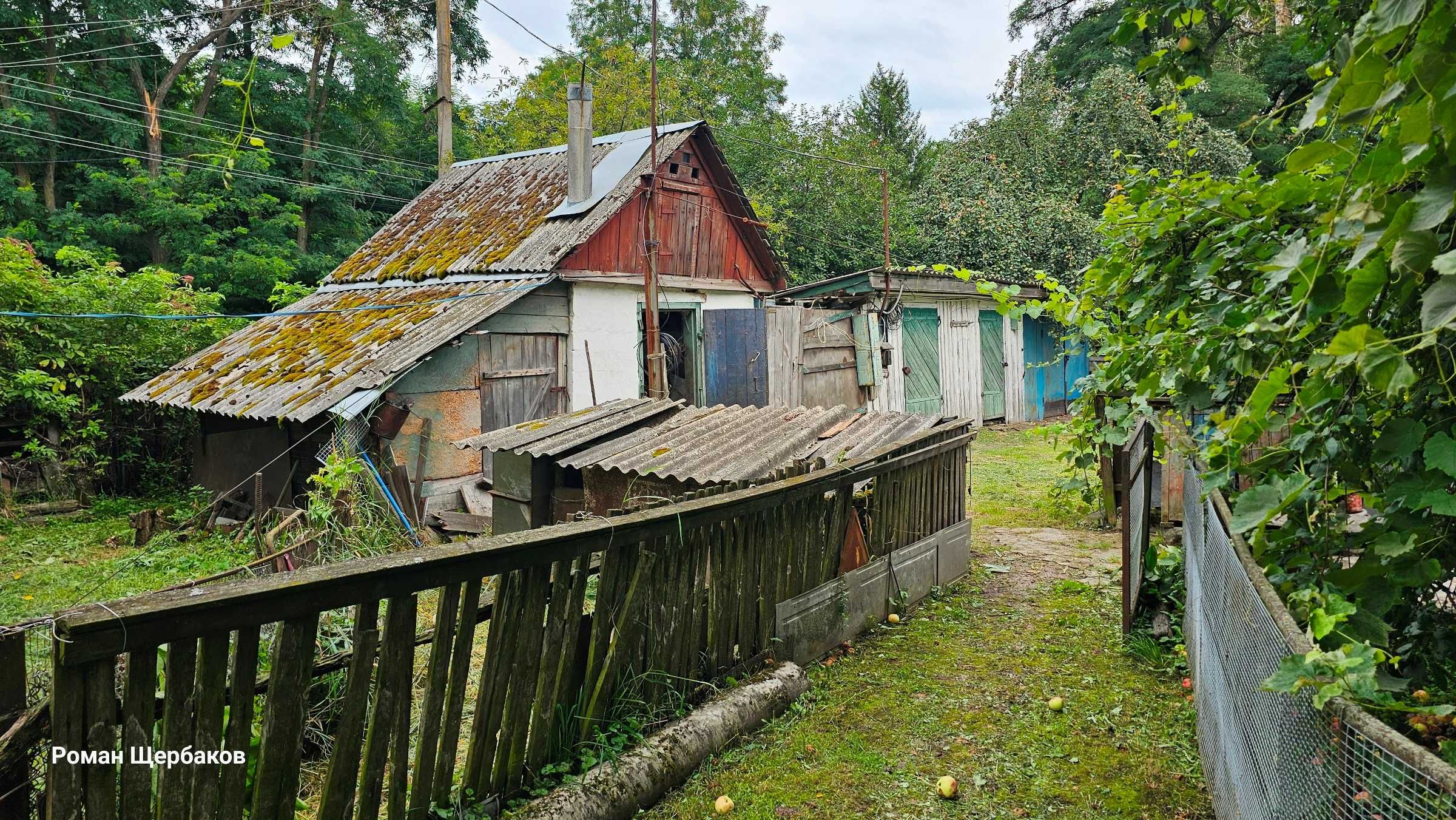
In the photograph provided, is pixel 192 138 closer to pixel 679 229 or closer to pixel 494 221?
pixel 494 221

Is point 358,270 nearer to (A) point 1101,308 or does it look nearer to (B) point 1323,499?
(A) point 1101,308

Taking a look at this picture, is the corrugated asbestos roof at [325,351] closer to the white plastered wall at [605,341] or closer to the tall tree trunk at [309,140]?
the white plastered wall at [605,341]

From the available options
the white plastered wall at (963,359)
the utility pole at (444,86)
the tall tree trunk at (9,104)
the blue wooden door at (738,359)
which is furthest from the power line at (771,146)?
the tall tree trunk at (9,104)

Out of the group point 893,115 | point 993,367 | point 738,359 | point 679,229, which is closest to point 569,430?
point 738,359

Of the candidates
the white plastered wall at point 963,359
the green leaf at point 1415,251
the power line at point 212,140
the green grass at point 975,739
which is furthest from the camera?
the power line at point 212,140

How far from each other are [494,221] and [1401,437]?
485 inches

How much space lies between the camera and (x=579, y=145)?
11852 millimetres

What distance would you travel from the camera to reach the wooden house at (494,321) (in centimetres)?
939

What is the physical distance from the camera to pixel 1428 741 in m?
1.69

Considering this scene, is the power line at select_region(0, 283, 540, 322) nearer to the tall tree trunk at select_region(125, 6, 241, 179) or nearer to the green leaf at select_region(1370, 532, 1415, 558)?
the green leaf at select_region(1370, 532, 1415, 558)

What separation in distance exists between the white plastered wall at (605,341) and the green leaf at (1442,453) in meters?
9.93

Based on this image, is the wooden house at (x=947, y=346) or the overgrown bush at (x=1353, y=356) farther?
the wooden house at (x=947, y=346)

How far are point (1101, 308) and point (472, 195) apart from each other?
38.5 ft

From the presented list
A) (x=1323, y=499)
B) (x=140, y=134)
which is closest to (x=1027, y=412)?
(x=1323, y=499)
